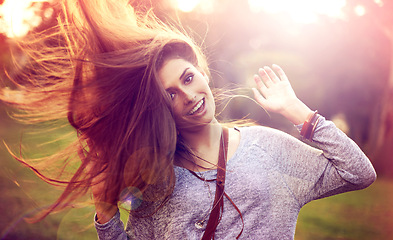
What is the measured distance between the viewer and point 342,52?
13000 millimetres

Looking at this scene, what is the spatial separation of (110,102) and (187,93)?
1.39 feet

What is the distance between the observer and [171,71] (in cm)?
212

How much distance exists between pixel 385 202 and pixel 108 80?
7819 mm

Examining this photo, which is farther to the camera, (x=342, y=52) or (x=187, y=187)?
(x=342, y=52)

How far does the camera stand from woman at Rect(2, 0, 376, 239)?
2.07 meters

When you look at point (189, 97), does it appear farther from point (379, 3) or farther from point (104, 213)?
point (379, 3)

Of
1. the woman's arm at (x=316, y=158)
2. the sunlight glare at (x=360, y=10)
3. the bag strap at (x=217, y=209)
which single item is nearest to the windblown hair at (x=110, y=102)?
the bag strap at (x=217, y=209)

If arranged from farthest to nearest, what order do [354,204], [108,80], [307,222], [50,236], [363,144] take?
[363,144]
[354,204]
[307,222]
[50,236]
[108,80]

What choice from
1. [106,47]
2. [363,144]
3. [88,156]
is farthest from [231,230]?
[363,144]

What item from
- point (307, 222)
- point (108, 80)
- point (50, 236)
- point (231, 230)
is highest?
point (108, 80)

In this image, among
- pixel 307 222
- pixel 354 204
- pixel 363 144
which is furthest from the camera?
pixel 363 144

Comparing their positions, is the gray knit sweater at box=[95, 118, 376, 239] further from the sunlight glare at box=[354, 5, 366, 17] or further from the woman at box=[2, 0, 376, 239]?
the sunlight glare at box=[354, 5, 366, 17]

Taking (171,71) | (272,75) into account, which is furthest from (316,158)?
(171,71)

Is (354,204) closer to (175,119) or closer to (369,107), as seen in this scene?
(369,107)
